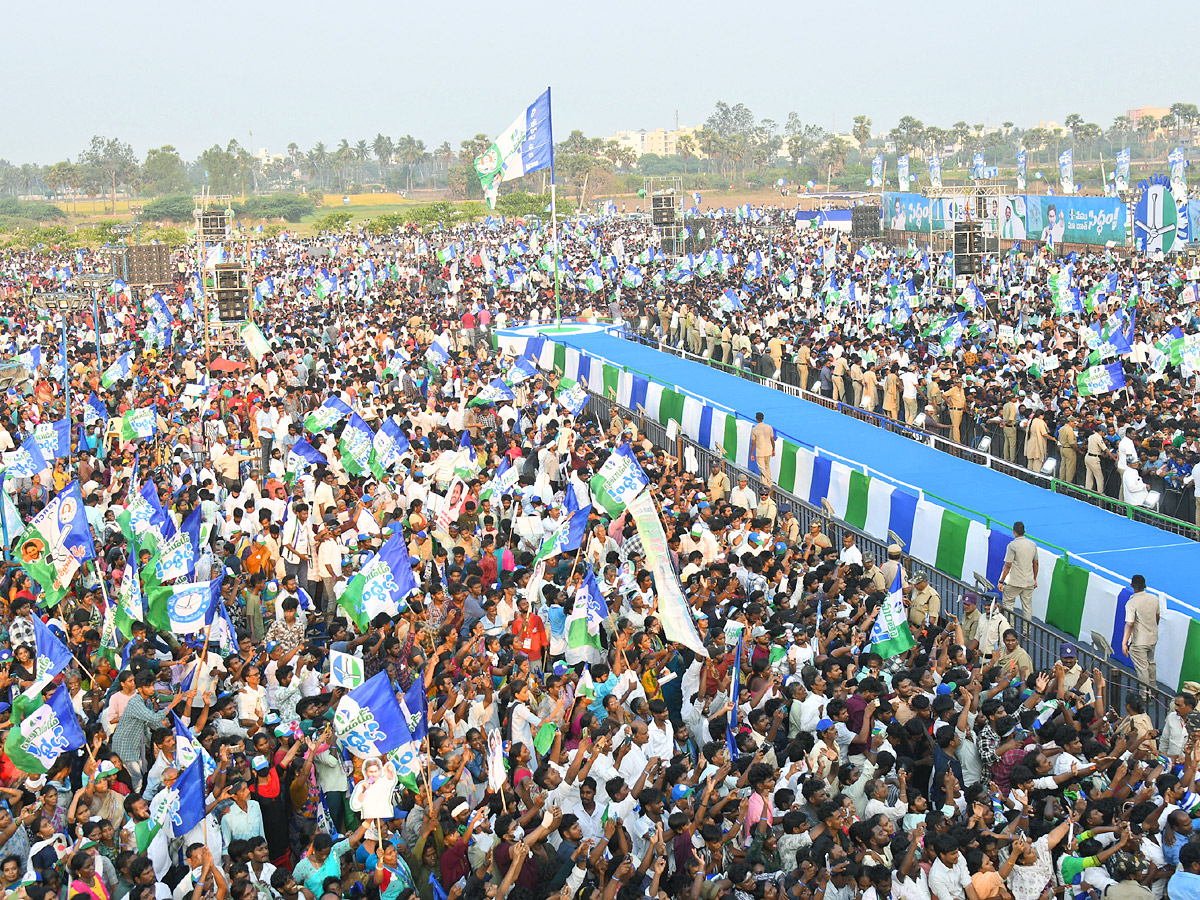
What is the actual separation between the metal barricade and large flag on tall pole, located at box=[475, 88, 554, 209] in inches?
469

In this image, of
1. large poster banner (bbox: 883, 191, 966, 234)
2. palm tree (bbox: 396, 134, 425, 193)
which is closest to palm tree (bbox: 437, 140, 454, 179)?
palm tree (bbox: 396, 134, 425, 193)

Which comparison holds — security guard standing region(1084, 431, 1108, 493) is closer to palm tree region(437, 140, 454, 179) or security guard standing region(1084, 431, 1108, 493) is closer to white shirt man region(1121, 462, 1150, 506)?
white shirt man region(1121, 462, 1150, 506)

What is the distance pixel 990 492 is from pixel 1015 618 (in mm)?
3890

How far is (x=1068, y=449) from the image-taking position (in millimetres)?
17109

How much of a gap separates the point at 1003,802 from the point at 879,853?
146cm

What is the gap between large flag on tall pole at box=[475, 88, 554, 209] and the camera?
97.3ft

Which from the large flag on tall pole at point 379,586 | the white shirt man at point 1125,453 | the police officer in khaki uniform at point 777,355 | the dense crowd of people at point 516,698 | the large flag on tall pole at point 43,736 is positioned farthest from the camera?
the police officer in khaki uniform at point 777,355

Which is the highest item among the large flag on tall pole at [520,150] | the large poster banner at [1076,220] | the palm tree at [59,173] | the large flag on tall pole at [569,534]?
the palm tree at [59,173]

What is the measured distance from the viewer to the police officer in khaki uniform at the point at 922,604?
37.4 feet

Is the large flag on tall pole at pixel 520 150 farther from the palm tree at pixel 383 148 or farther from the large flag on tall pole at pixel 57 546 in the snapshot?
the palm tree at pixel 383 148

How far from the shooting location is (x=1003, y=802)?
311 inches

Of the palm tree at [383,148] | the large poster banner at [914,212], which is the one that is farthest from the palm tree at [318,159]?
the large poster banner at [914,212]

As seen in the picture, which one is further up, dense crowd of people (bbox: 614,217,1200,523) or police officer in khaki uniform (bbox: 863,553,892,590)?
dense crowd of people (bbox: 614,217,1200,523)

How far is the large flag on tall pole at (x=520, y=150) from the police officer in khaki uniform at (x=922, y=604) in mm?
20064
